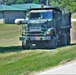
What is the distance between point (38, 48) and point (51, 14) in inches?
97.4

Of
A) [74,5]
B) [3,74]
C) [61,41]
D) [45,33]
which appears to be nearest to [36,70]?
[3,74]

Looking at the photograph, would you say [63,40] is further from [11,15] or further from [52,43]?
[11,15]

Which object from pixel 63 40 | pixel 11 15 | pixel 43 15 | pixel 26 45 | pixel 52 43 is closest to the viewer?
pixel 52 43

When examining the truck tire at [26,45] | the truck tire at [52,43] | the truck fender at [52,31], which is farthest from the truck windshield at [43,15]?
the truck tire at [26,45]

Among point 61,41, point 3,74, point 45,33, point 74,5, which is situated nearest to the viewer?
point 3,74

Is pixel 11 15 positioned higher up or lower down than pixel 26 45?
lower down

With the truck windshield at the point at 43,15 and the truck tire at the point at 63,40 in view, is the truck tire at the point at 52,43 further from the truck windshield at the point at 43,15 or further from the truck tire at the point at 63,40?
the truck tire at the point at 63,40

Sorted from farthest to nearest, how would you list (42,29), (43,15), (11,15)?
1. (11,15)
2. (43,15)
3. (42,29)

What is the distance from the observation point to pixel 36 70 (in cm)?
1258

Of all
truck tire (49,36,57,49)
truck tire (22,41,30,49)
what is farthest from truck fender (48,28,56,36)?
truck tire (22,41,30,49)

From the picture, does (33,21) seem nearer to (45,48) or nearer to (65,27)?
(45,48)

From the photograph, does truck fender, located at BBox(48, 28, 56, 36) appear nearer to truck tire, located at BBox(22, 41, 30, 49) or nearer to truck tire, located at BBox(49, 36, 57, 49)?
truck tire, located at BBox(49, 36, 57, 49)

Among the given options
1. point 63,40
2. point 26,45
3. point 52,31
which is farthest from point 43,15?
point 63,40

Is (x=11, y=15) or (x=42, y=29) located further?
(x=11, y=15)
